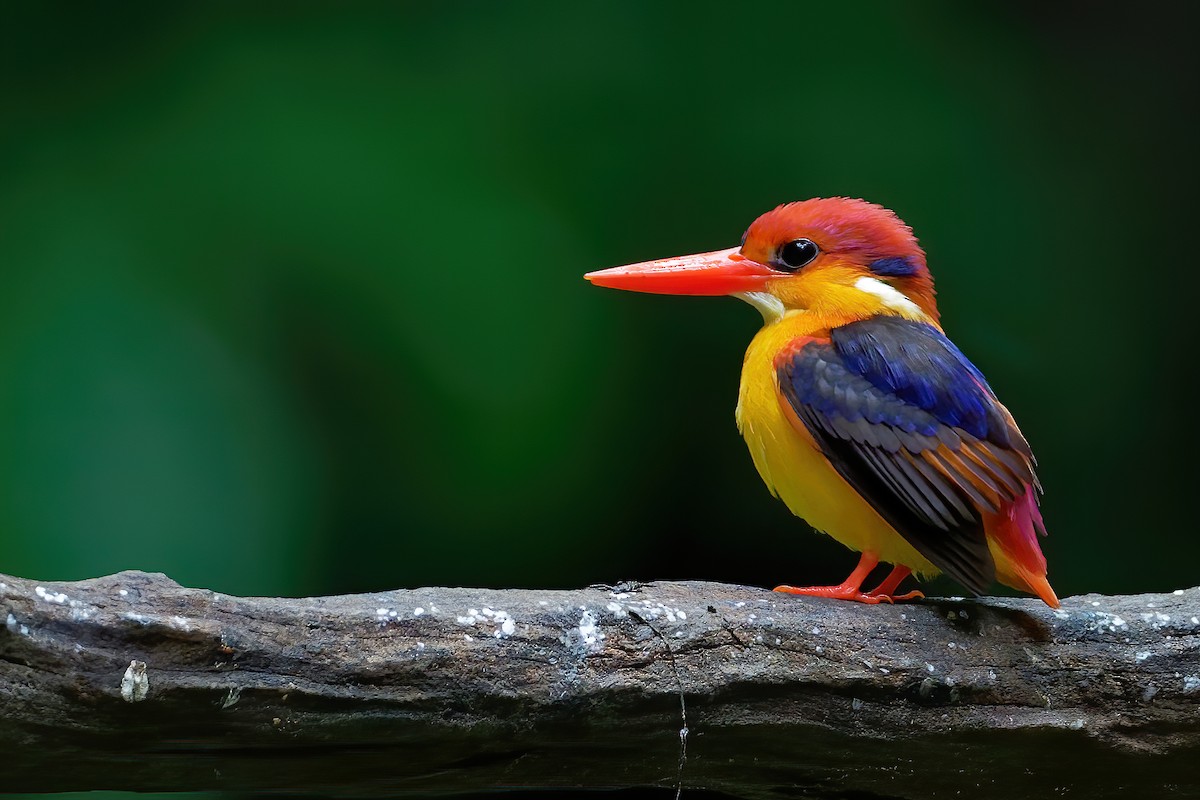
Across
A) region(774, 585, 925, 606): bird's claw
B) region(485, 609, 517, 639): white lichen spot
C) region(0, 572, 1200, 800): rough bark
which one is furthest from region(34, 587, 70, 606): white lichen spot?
region(774, 585, 925, 606): bird's claw

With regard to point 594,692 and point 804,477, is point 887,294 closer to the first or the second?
point 804,477

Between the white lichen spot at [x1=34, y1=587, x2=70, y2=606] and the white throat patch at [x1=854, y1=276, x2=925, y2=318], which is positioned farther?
the white throat patch at [x1=854, y1=276, x2=925, y2=318]

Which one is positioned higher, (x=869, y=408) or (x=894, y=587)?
(x=869, y=408)

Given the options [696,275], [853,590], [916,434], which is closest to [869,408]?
[916,434]

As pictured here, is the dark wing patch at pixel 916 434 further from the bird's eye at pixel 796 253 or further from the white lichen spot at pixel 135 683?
the white lichen spot at pixel 135 683

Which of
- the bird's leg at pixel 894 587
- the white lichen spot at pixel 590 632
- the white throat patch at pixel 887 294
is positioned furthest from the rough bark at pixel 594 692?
the white throat patch at pixel 887 294

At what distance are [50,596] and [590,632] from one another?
61 cm

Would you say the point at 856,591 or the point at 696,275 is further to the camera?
the point at 696,275

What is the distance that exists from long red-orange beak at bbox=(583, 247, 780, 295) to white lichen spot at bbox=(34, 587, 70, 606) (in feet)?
3.12

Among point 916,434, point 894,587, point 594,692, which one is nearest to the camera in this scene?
point 594,692

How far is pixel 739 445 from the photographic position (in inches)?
105

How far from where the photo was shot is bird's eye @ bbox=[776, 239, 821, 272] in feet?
6.60

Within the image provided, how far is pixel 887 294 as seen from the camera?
6.51 feet

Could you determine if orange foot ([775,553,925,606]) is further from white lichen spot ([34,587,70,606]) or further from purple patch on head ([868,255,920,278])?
white lichen spot ([34,587,70,606])
